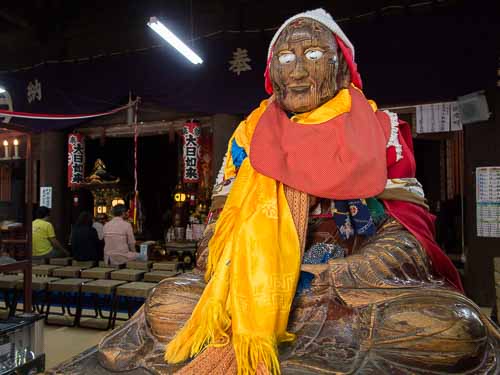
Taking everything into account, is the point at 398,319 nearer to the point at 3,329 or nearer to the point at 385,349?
the point at 385,349

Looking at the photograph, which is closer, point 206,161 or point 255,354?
point 255,354

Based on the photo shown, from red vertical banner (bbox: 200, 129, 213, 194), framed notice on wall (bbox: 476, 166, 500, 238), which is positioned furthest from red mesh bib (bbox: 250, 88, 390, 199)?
red vertical banner (bbox: 200, 129, 213, 194)

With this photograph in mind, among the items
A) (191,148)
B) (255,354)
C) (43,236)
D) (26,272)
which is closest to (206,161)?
(191,148)

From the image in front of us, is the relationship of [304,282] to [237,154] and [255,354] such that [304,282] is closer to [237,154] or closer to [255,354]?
[255,354]

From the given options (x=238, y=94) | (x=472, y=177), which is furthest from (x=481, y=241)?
(x=238, y=94)

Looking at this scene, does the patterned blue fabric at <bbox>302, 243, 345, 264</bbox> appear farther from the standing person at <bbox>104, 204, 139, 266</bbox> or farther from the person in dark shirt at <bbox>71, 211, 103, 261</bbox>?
the person in dark shirt at <bbox>71, 211, 103, 261</bbox>

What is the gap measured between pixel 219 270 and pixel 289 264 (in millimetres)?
267

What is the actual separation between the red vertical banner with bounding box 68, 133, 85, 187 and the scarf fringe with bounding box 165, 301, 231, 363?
6329 mm

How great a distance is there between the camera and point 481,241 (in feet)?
16.4

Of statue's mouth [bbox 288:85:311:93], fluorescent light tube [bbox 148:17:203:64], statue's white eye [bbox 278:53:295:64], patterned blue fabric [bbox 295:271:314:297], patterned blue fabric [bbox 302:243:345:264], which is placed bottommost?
patterned blue fabric [bbox 295:271:314:297]

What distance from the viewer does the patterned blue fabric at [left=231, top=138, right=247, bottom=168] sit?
6.90 ft

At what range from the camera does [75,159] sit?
7328 mm

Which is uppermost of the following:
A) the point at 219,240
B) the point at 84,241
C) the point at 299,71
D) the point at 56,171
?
the point at 299,71

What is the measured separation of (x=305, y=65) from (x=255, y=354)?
1.24 meters
